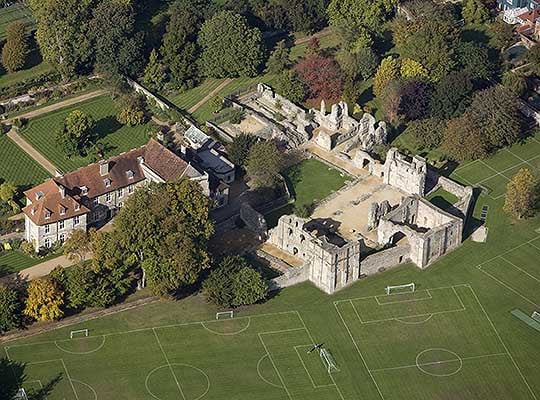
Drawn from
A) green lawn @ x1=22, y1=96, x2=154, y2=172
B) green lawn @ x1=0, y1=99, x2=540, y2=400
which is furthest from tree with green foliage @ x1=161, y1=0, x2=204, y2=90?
green lawn @ x1=0, y1=99, x2=540, y2=400

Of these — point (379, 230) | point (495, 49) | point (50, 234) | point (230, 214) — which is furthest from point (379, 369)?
point (495, 49)

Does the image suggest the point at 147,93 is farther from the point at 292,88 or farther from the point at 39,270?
the point at 39,270

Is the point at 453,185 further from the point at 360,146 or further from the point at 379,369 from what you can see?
the point at 379,369

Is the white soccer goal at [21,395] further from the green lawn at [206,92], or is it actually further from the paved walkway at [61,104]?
the green lawn at [206,92]

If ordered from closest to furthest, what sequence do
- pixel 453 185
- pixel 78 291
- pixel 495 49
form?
pixel 78 291 → pixel 453 185 → pixel 495 49

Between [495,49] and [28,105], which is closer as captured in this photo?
[28,105]

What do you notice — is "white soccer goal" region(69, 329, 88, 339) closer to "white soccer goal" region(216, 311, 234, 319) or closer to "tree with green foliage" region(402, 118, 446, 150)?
"white soccer goal" region(216, 311, 234, 319)

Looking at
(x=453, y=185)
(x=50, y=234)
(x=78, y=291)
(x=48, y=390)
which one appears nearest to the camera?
(x=48, y=390)
